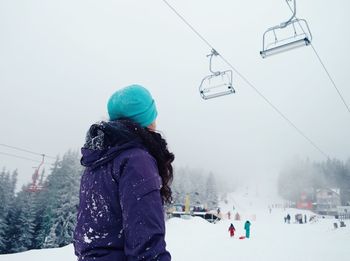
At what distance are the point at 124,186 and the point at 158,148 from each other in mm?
352

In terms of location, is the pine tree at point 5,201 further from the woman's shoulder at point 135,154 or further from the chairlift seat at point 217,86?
the woman's shoulder at point 135,154

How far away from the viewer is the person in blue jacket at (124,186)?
137cm

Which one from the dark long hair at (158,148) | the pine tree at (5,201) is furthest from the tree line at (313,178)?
the dark long hair at (158,148)

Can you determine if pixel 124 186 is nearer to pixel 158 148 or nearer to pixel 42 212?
pixel 158 148

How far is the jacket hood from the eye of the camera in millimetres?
1574

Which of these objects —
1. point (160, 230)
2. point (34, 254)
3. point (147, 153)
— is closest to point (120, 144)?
point (147, 153)

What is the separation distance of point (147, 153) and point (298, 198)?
125786 mm

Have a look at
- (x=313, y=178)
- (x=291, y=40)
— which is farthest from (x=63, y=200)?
(x=313, y=178)

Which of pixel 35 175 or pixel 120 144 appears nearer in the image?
pixel 120 144

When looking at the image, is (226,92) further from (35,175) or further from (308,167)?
(308,167)

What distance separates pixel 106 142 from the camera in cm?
163

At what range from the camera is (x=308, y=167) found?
423ft

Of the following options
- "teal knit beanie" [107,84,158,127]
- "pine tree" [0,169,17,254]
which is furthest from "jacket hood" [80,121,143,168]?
"pine tree" [0,169,17,254]

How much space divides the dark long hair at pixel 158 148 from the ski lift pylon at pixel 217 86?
280 inches
